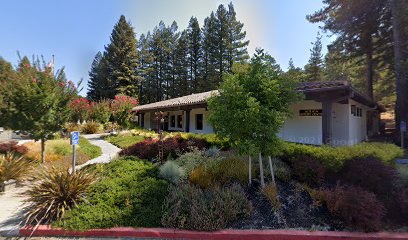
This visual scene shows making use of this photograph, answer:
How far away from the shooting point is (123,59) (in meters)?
41.2

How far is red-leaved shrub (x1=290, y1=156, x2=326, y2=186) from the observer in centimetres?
528

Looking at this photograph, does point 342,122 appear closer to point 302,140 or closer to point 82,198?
point 302,140

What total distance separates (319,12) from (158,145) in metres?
18.6

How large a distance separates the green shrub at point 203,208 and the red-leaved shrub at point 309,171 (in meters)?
1.82

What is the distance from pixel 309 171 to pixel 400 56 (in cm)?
1434

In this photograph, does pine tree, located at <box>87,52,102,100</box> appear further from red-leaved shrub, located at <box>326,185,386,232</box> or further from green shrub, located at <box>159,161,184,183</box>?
red-leaved shrub, located at <box>326,185,386,232</box>

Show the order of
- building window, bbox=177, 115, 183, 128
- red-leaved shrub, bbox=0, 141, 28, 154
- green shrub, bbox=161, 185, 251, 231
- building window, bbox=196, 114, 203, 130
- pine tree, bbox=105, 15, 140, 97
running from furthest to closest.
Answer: pine tree, bbox=105, 15, 140, 97, building window, bbox=177, 115, 183, 128, building window, bbox=196, 114, 203, 130, red-leaved shrub, bbox=0, 141, 28, 154, green shrub, bbox=161, 185, 251, 231

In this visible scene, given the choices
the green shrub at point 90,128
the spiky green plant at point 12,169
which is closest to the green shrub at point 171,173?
the spiky green plant at point 12,169

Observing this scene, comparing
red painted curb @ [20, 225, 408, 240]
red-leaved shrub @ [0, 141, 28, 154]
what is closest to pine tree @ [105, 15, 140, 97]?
red-leaved shrub @ [0, 141, 28, 154]

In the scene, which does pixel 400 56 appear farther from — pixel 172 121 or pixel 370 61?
pixel 172 121

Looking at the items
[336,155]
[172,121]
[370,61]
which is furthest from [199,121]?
[370,61]

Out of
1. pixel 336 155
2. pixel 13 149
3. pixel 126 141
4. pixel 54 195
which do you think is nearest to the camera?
pixel 54 195

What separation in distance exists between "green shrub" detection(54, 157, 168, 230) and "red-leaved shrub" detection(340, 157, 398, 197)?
4.29m

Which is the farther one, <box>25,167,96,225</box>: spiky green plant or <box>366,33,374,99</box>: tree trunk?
<box>366,33,374,99</box>: tree trunk
